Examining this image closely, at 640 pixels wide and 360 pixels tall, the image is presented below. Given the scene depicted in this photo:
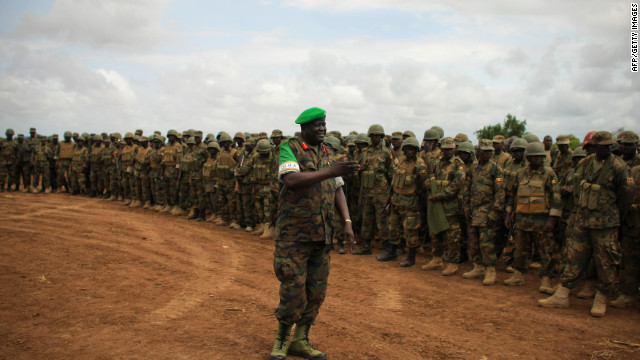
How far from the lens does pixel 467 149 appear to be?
27.3 feet

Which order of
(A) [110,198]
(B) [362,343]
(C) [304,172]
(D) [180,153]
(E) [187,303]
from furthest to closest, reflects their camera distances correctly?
(A) [110,198], (D) [180,153], (E) [187,303], (B) [362,343], (C) [304,172]

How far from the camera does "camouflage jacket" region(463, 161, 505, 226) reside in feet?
25.2

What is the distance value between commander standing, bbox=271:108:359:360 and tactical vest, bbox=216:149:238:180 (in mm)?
8546

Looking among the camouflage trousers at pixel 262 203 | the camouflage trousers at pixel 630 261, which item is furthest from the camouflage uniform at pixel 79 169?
the camouflage trousers at pixel 630 261

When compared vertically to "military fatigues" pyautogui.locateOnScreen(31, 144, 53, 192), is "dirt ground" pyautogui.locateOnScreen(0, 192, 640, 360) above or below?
below

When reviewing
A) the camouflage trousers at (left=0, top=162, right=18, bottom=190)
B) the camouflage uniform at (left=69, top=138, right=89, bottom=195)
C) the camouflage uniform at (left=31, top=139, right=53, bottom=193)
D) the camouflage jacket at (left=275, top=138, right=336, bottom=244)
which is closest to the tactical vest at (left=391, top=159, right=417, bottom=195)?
the camouflage jacket at (left=275, top=138, right=336, bottom=244)

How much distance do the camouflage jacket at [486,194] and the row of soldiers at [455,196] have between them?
2 centimetres

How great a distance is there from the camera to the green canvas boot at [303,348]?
4.40m

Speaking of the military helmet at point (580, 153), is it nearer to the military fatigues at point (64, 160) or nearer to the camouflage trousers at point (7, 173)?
the military fatigues at point (64, 160)

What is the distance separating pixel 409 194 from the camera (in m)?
8.73

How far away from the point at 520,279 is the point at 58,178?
18351mm

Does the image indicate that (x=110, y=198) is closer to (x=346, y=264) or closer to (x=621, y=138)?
(x=346, y=264)

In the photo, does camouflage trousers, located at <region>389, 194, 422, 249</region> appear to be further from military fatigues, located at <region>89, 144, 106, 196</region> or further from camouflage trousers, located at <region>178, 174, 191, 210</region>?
military fatigues, located at <region>89, 144, 106, 196</region>

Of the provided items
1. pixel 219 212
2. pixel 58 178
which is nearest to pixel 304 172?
pixel 219 212
